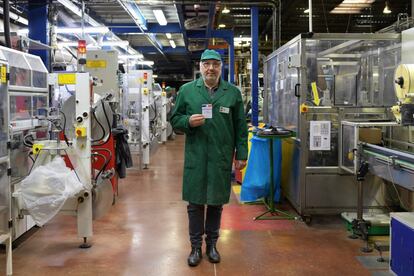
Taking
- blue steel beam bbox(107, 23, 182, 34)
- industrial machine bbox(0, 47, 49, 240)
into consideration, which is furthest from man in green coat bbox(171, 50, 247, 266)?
blue steel beam bbox(107, 23, 182, 34)

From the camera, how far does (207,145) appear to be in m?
3.24

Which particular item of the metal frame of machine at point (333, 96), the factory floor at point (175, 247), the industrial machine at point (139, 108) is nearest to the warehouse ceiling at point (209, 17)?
the industrial machine at point (139, 108)

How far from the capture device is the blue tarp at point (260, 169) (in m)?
4.85

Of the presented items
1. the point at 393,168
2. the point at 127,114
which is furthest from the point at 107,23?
the point at 393,168

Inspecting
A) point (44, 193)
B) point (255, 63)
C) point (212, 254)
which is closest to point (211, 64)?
point (212, 254)

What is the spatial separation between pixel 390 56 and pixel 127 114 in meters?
4.88

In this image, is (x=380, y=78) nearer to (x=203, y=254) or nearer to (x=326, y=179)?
(x=326, y=179)

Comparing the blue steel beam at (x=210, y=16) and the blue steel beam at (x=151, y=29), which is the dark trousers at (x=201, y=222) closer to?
the blue steel beam at (x=210, y=16)

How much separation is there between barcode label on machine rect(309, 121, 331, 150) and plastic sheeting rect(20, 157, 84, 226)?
2401 mm

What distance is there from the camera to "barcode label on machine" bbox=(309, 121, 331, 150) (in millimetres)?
4316

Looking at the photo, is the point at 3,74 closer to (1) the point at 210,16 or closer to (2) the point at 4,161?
(2) the point at 4,161

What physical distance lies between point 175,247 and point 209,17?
18.8 ft

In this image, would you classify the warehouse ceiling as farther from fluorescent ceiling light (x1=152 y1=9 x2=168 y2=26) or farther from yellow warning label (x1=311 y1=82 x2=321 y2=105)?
yellow warning label (x1=311 y1=82 x2=321 y2=105)

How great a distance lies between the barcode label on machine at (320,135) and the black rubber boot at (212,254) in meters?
1.59
